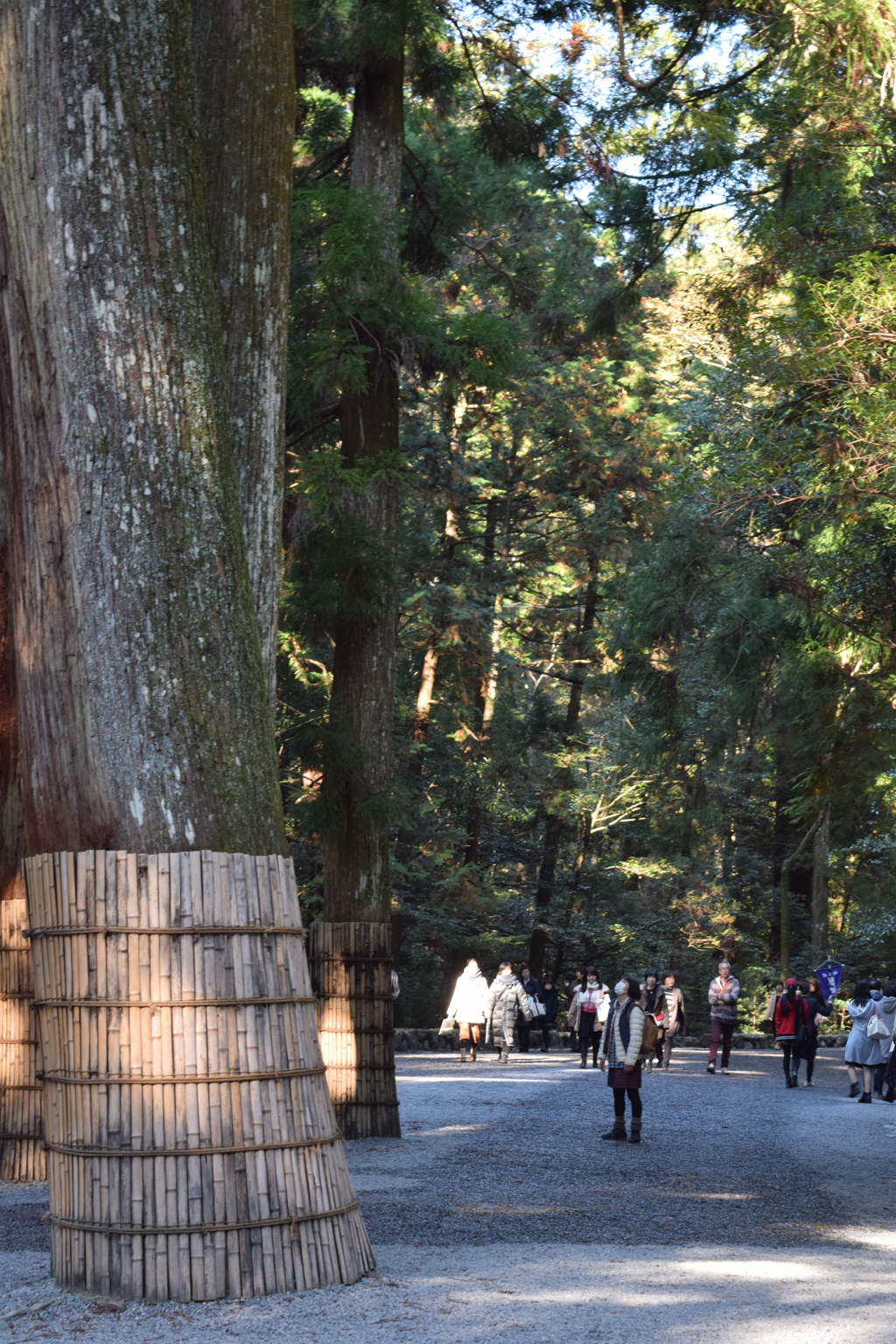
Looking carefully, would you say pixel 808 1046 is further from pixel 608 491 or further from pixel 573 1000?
pixel 608 491

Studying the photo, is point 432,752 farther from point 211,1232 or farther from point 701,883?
point 211,1232

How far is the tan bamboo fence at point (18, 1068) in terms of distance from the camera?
9.09 meters

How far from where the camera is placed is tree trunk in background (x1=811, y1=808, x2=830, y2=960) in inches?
1254

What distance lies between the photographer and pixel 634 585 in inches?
845

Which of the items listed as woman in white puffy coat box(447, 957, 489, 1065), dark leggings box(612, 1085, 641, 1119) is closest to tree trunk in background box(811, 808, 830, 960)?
woman in white puffy coat box(447, 957, 489, 1065)

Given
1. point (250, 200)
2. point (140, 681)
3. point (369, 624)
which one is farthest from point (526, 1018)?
point (140, 681)

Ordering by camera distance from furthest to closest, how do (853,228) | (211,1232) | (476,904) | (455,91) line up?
(476,904), (455,91), (853,228), (211,1232)

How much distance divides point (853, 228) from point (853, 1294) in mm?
10223

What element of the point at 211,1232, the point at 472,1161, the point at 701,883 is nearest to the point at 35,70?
the point at 211,1232

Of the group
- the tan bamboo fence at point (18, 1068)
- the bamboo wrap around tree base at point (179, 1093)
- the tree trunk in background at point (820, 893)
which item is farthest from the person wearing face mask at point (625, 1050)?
the tree trunk in background at point (820, 893)

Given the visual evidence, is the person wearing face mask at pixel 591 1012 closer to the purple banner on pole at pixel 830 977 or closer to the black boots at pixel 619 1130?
the purple banner on pole at pixel 830 977

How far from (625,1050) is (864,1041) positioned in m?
6.88

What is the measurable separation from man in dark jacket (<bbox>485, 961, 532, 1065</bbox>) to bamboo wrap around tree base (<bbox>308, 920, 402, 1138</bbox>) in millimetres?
10873

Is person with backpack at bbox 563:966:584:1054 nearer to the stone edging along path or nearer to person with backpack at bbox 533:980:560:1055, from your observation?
person with backpack at bbox 533:980:560:1055
